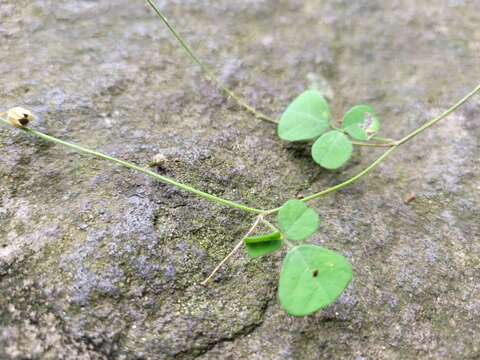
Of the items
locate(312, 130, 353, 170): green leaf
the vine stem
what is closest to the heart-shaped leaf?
the vine stem

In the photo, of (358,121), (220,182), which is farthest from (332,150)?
(220,182)

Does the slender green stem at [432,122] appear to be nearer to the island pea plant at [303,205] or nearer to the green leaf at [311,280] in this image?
the island pea plant at [303,205]

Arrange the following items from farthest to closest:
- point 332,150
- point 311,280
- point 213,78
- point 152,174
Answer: point 213,78 < point 332,150 < point 152,174 < point 311,280

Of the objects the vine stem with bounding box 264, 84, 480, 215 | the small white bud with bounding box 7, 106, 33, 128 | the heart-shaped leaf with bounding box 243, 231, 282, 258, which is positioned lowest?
the vine stem with bounding box 264, 84, 480, 215

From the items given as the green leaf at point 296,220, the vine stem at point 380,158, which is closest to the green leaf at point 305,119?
the vine stem at point 380,158

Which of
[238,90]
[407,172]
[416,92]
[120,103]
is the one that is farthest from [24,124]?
[416,92]

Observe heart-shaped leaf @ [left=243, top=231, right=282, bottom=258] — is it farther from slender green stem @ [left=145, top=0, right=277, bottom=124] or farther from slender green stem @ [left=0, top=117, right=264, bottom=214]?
slender green stem @ [left=145, top=0, right=277, bottom=124]

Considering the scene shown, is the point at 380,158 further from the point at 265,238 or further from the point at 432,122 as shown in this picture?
the point at 265,238
